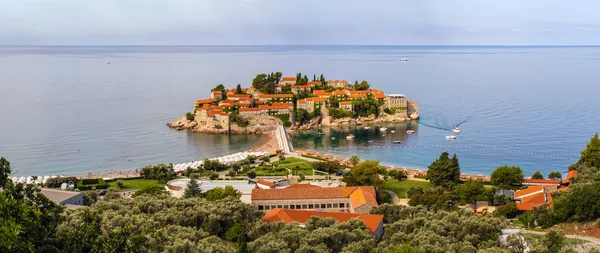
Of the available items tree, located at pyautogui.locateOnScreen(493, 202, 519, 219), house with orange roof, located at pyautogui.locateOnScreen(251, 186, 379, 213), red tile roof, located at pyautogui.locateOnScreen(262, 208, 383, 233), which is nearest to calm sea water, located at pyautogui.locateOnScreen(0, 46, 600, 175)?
tree, located at pyautogui.locateOnScreen(493, 202, 519, 219)

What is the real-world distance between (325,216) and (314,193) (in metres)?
4.32

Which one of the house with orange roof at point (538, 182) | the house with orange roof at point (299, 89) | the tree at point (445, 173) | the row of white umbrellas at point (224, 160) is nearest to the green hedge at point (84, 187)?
the row of white umbrellas at point (224, 160)

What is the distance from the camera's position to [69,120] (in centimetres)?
5506

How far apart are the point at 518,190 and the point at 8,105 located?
58.9 meters

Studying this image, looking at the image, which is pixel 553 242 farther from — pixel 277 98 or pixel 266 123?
pixel 277 98

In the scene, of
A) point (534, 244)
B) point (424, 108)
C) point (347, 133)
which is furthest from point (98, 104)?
point (534, 244)

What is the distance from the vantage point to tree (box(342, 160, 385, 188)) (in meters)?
27.6

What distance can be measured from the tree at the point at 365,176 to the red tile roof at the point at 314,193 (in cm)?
291

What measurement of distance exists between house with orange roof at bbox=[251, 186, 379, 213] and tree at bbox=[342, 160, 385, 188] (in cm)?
310

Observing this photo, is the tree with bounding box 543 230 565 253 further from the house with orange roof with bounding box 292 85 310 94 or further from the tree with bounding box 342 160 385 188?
the house with orange roof with bounding box 292 85 310 94

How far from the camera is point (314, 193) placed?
79.6 feet

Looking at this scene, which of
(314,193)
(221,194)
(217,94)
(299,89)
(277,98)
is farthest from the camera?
(299,89)

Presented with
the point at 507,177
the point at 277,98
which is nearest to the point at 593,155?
the point at 507,177

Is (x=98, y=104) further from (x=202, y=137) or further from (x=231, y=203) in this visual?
(x=231, y=203)
